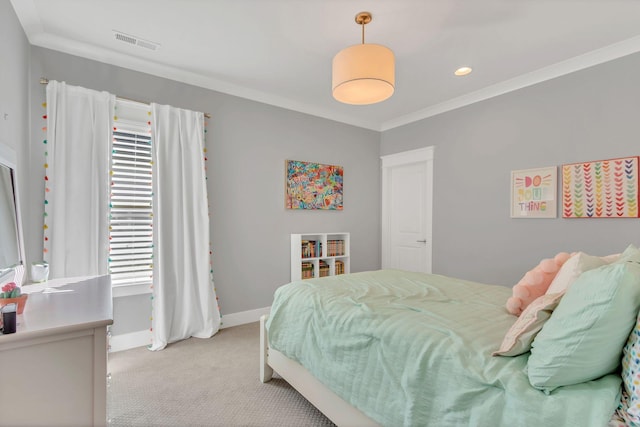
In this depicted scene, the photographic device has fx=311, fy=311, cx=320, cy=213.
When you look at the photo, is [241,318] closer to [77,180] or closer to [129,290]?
[129,290]

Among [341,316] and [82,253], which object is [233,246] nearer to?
[82,253]

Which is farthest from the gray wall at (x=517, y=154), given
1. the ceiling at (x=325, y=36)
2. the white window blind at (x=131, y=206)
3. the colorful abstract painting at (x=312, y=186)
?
the white window blind at (x=131, y=206)

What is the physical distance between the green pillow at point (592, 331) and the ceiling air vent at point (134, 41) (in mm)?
3229

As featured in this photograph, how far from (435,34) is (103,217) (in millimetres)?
3128

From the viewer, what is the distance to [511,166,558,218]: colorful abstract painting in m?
2.99

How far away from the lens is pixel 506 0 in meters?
2.06

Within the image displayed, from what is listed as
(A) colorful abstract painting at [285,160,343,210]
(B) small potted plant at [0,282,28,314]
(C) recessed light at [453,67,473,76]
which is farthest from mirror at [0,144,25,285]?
(C) recessed light at [453,67,473,76]

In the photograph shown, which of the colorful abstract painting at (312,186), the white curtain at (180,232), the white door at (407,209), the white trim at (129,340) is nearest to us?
the white trim at (129,340)

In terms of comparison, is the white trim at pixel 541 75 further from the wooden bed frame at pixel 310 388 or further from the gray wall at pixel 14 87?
the gray wall at pixel 14 87

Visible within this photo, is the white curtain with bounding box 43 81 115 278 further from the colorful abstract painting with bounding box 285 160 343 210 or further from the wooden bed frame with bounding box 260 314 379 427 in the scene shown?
the colorful abstract painting with bounding box 285 160 343 210

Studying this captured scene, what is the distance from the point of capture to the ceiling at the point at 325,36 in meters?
2.14

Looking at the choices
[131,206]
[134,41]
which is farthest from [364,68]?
[131,206]

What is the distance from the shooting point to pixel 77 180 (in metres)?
2.59

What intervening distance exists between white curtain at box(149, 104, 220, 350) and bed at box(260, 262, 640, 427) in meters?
1.17
